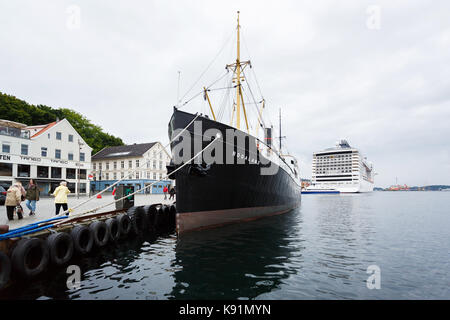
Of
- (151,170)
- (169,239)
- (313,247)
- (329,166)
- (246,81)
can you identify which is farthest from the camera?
(329,166)

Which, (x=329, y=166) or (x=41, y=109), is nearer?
(x=41, y=109)

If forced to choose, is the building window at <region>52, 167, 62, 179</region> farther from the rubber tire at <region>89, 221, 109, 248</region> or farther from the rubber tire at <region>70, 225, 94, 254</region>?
the rubber tire at <region>70, 225, 94, 254</region>

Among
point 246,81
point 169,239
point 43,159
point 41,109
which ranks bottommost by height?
point 169,239

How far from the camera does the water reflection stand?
5816 millimetres

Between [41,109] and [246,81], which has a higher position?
[41,109]

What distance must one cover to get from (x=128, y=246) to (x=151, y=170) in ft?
→ 160

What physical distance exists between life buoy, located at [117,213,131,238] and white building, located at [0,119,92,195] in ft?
80.3

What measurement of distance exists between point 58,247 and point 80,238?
39.0 inches

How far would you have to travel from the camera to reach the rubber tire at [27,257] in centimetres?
585

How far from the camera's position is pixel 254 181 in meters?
14.0

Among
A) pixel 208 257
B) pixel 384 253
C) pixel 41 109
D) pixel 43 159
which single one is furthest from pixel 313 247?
pixel 41 109

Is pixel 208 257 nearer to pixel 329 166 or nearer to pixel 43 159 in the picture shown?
pixel 43 159

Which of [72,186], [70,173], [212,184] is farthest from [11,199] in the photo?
[70,173]
